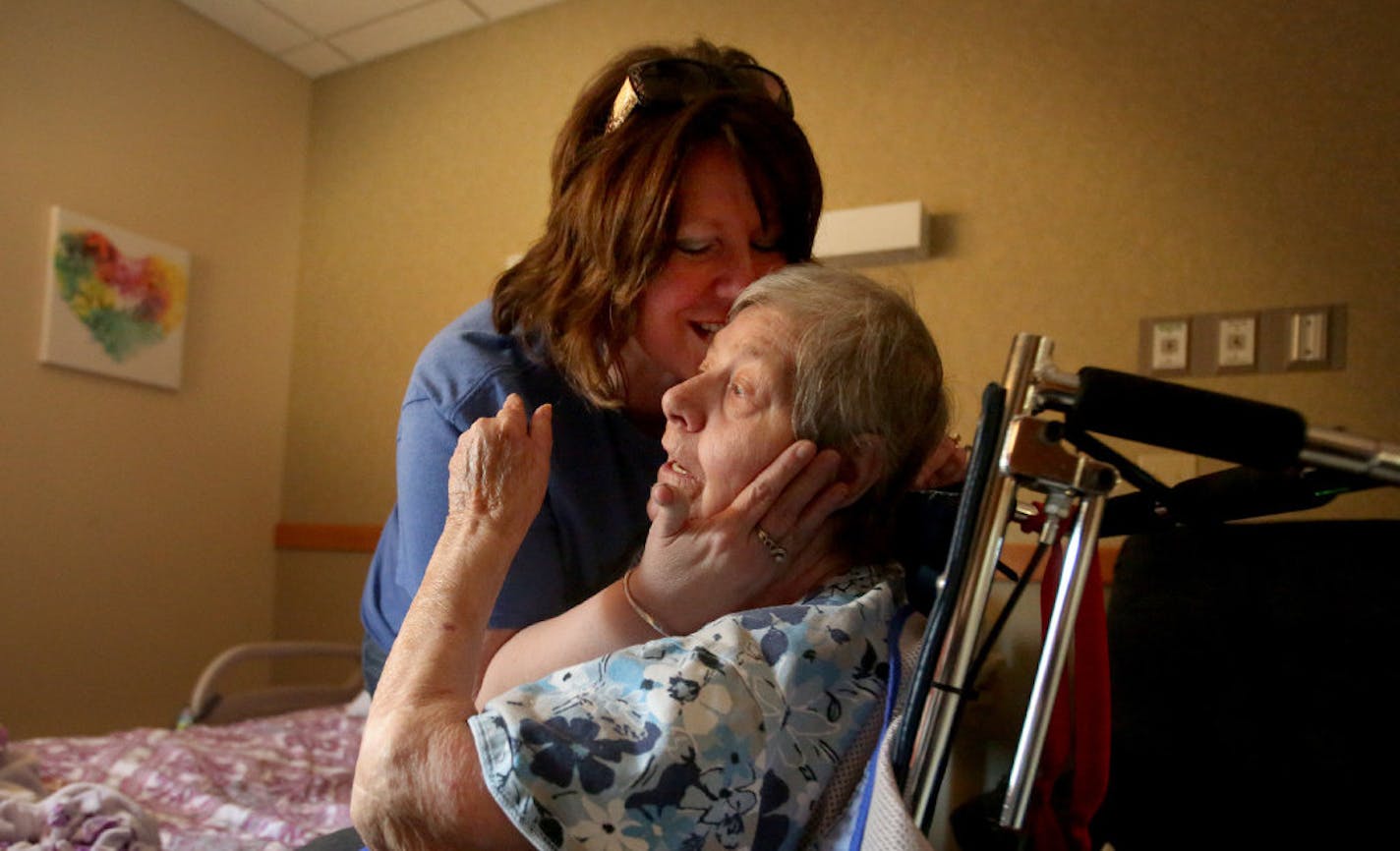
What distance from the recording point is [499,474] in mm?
973

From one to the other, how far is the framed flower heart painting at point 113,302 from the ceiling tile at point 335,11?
92 centimetres

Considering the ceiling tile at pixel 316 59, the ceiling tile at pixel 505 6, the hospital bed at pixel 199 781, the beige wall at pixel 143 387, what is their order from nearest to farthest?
the hospital bed at pixel 199 781
the beige wall at pixel 143 387
the ceiling tile at pixel 505 6
the ceiling tile at pixel 316 59

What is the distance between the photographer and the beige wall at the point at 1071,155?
6.91ft

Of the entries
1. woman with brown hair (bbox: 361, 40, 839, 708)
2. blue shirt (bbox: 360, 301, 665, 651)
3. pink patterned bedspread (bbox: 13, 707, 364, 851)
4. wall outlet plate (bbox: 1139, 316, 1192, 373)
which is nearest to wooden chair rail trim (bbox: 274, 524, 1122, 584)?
pink patterned bedspread (bbox: 13, 707, 364, 851)

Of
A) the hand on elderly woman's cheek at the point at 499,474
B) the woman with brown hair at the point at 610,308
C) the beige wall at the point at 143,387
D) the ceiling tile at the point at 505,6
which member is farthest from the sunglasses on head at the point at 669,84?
the beige wall at the point at 143,387

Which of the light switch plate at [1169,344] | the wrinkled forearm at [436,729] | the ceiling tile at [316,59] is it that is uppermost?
the ceiling tile at [316,59]

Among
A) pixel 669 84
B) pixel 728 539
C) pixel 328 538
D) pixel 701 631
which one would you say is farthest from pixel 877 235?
pixel 328 538

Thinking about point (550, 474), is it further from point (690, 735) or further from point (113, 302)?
point (113, 302)

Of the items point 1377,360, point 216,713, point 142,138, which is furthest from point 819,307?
point 142,138

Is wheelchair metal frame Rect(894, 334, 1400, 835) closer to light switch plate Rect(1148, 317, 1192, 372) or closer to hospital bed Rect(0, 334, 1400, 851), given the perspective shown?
hospital bed Rect(0, 334, 1400, 851)

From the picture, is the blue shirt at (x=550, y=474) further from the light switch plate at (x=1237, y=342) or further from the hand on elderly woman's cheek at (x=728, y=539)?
the light switch plate at (x=1237, y=342)

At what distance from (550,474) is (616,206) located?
0.39 metres

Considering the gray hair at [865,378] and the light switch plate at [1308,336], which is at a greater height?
the light switch plate at [1308,336]

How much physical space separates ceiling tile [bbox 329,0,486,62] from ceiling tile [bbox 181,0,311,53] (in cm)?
15
